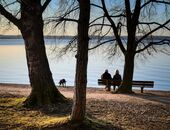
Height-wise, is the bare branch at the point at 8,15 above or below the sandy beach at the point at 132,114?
above

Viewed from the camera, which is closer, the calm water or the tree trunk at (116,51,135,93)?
the tree trunk at (116,51,135,93)

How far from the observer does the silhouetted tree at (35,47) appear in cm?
1384

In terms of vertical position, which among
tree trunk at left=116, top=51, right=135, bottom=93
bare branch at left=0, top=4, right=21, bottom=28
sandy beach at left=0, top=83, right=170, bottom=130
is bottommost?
sandy beach at left=0, top=83, right=170, bottom=130

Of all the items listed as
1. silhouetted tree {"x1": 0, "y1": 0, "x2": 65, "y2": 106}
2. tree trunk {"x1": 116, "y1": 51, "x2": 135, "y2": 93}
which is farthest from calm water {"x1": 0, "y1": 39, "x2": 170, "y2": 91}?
silhouetted tree {"x1": 0, "y1": 0, "x2": 65, "y2": 106}

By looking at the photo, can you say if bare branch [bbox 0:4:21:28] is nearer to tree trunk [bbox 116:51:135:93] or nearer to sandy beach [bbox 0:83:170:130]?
sandy beach [bbox 0:83:170:130]

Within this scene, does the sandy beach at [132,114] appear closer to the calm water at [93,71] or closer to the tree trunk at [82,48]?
the tree trunk at [82,48]

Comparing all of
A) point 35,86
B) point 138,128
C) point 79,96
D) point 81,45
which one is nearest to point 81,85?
point 79,96

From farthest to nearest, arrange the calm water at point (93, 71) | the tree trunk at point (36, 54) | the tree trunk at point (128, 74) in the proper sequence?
the calm water at point (93, 71)
the tree trunk at point (128, 74)
the tree trunk at point (36, 54)

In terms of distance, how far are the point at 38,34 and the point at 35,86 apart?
1778mm

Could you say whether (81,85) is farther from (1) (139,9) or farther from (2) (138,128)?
(1) (139,9)

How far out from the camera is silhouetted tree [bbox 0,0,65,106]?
1384 centimetres

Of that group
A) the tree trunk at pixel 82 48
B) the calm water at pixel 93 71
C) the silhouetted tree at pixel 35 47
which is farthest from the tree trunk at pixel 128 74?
the tree trunk at pixel 82 48

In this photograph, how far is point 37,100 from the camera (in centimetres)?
1390

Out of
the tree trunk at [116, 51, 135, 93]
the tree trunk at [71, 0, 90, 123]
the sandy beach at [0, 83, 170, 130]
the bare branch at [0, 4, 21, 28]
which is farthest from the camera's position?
the tree trunk at [116, 51, 135, 93]
